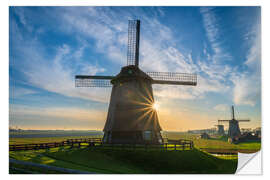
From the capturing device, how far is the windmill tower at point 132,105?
16.6 metres

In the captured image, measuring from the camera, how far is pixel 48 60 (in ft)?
49.6

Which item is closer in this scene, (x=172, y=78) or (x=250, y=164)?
(x=250, y=164)

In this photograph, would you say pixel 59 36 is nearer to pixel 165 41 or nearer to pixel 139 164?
pixel 165 41

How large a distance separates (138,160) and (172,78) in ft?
30.8

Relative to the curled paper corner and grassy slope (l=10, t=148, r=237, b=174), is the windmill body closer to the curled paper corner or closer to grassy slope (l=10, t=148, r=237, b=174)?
grassy slope (l=10, t=148, r=237, b=174)

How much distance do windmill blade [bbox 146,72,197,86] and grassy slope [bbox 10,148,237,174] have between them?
24.1ft

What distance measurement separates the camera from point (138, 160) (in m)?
14.1

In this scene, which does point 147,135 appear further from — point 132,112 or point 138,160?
point 138,160

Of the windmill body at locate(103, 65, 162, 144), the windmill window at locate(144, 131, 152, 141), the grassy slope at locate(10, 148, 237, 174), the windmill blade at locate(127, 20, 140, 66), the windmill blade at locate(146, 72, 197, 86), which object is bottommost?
the grassy slope at locate(10, 148, 237, 174)

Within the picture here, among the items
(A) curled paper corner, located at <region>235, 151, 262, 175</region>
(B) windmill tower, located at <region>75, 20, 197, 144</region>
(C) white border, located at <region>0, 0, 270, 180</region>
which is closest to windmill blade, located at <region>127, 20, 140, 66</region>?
(B) windmill tower, located at <region>75, 20, 197, 144</region>

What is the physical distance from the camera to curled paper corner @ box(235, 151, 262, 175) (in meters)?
12.0
